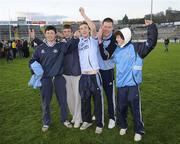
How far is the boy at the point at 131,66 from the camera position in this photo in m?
5.16

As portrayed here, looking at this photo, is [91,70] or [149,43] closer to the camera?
[149,43]

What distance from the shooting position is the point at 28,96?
30.4 feet

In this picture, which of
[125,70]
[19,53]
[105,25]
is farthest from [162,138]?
[19,53]

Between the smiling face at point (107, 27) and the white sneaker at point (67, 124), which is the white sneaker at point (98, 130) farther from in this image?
the smiling face at point (107, 27)

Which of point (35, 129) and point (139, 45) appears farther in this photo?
point (35, 129)

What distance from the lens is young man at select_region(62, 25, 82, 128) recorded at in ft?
19.3

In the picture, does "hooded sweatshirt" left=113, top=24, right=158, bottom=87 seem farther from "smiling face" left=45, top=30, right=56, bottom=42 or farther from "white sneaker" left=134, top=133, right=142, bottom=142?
"smiling face" left=45, top=30, right=56, bottom=42

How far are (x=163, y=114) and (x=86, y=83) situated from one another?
2.17 meters

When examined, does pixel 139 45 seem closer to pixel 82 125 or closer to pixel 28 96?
pixel 82 125

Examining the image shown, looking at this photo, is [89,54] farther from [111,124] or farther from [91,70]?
[111,124]

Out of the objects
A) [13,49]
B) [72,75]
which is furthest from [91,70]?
[13,49]

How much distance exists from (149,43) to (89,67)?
1137 mm

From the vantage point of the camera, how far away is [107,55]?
5.56 metres

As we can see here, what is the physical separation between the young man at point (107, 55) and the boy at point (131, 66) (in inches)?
8.7
